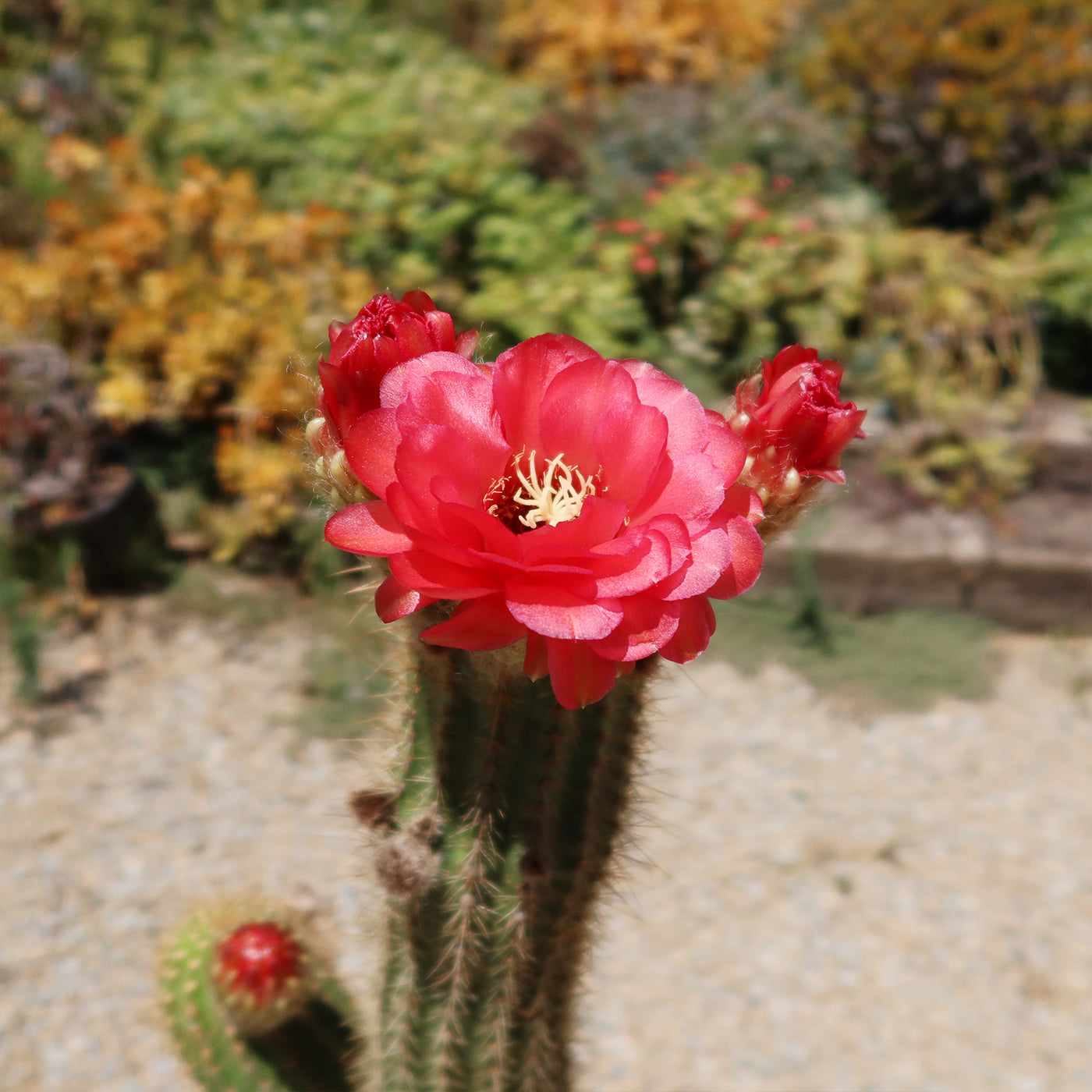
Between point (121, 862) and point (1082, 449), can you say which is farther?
point (1082, 449)

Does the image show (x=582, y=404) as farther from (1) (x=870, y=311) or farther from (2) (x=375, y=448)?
(1) (x=870, y=311)

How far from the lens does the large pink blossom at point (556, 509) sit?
2.56 ft

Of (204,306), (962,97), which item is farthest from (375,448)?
(962,97)

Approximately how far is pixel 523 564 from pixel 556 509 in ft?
0.39

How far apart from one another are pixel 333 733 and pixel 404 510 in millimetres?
2092

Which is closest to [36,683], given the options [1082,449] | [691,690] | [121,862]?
[121,862]

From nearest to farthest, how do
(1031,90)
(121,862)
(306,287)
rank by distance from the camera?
(121,862) → (306,287) → (1031,90)

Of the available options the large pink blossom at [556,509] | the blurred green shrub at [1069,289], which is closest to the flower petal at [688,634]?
the large pink blossom at [556,509]

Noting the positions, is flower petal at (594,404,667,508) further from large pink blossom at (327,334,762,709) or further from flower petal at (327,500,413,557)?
flower petal at (327,500,413,557)

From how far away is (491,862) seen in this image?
1.16m

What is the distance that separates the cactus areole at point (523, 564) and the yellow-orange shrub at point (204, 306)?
1895mm

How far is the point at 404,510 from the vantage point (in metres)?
0.79

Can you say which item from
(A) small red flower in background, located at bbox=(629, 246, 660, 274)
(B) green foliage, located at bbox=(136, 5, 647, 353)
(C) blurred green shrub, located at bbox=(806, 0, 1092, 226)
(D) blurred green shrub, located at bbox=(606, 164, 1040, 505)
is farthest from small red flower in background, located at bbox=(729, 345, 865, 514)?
(C) blurred green shrub, located at bbox=(806, 0, 1092, 226)

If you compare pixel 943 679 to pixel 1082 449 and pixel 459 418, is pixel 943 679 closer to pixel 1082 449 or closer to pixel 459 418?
pixel 1082 449
